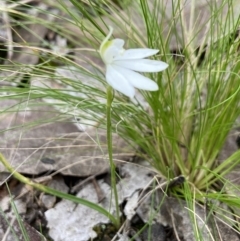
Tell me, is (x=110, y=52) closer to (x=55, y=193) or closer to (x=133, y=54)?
(x=133, y=54)

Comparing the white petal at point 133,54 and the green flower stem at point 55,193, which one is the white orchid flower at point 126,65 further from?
the green flower stem at point 55,193

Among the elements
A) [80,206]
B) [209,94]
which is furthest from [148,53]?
[80,206]

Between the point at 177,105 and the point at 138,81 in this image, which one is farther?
the point at 177,105

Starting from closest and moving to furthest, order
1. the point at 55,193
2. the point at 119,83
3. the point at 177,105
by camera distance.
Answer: the point at 119,83 → the point at 55,193 → the point at 177,105

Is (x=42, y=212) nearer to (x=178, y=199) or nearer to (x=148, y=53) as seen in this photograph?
(x=178, y=199)

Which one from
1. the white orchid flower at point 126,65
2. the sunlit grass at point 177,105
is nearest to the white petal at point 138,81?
the white orchid flower at point 126,65

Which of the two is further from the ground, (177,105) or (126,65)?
(126,65)

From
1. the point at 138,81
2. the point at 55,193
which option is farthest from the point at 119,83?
the point at 55,193
